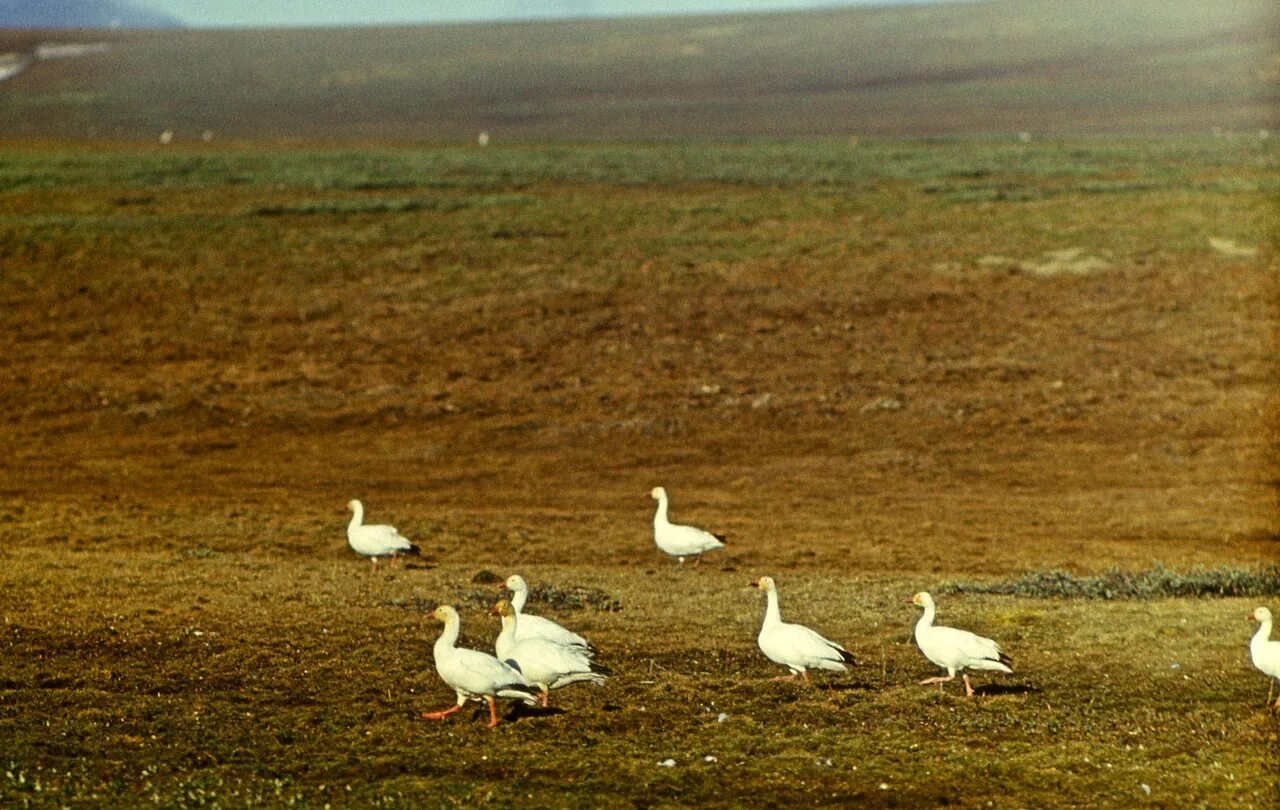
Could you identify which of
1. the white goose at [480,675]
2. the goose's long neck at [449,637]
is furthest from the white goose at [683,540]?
the white goose at [480,675]

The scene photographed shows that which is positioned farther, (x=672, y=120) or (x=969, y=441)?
(x=672, y=120)

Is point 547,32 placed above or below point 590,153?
above

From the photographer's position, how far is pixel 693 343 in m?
31.7

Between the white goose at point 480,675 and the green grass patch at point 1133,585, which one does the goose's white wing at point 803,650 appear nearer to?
the white goose at point 480,675

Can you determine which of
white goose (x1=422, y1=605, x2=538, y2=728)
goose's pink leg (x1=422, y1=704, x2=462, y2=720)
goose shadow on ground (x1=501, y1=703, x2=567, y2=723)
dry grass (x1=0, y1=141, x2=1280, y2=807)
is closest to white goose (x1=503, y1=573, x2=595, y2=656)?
dry grass (x1=0, y1=141, x2=1280, y2=807)

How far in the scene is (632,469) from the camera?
79.1ft

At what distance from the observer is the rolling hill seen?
9969 cm

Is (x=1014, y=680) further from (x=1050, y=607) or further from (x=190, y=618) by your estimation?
(x=190, y=618)

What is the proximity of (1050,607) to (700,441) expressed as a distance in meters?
11.4

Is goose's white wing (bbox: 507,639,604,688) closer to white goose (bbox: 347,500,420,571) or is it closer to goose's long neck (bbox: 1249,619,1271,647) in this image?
goose's long neck (bbox: 1249,619,1271,647)

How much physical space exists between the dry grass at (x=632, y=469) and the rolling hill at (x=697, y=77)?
46.1m

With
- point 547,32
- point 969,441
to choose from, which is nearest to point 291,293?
point 969,441

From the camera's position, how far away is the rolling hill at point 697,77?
327 feet

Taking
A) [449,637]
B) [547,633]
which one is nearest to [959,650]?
[547,633]
